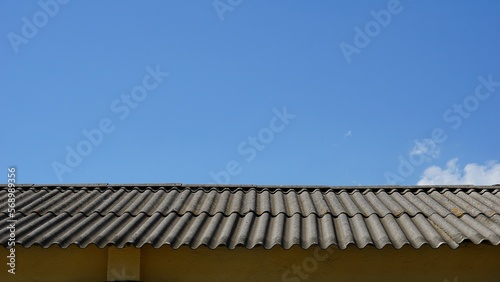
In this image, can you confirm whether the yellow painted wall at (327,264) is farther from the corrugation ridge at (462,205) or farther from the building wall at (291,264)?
the corrugation ridge at (462,205)

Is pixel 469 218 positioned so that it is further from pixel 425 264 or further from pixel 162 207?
pixel 162 207

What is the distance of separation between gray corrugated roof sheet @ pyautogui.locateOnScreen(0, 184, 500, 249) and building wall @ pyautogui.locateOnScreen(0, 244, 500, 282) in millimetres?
215

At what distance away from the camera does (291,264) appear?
4.70 meters

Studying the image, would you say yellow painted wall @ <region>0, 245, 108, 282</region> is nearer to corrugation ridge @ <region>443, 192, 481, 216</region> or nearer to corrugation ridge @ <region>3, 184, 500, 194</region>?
corrugation ridge @ <region>3, 184, 500, 194</region>

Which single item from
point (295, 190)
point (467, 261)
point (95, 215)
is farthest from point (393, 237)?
point (95, 215)

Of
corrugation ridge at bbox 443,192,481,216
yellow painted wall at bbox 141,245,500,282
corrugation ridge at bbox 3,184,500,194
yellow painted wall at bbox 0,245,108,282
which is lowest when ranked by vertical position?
yellow painted wall at bbox 141,245,500,282

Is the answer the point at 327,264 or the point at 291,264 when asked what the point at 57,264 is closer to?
the point at 291,264

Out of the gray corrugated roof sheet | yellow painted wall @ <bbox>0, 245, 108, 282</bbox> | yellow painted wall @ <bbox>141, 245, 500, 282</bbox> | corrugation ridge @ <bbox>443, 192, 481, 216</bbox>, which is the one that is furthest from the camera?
corrugation ridge @ <bbox>443, 192, 481, 216</bbox>

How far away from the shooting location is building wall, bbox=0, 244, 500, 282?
4.62 m

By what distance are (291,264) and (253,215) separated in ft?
2.38

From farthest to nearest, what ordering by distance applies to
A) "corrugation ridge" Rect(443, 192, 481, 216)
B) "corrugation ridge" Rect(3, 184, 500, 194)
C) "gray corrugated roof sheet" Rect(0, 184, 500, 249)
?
"corrugation ridge" Rect(3, 184, 500, 194) < "corrugation ridge" Rect(443, 192, 481, 216) < "gray corrugated roof sheet" Rect(0, 184, 500, 249)

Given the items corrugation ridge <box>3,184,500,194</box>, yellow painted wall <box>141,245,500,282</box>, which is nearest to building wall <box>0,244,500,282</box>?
yellow painted wall <box>141,245,500,282</box>

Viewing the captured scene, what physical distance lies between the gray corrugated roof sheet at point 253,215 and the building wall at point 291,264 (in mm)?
215

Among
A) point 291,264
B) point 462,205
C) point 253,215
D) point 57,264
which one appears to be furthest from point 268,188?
point 57,264
